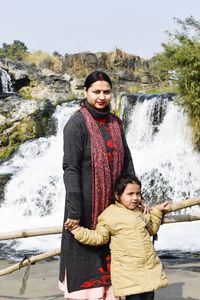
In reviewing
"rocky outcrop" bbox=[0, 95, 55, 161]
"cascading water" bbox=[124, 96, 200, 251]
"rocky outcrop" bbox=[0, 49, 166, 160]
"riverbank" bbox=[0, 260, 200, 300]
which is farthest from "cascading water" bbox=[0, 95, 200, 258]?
"riverbank" bbox=[0, 260, 200, 300]

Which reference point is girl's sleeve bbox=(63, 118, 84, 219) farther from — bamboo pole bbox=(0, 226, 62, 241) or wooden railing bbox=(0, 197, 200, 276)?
bamboo pole bbox=(0, 226, 62, 241)

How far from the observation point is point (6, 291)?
392cm

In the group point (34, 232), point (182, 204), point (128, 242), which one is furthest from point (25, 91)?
point (128, 242)

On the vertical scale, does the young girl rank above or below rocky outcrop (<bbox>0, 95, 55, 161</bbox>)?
below

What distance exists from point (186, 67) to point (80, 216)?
833cm

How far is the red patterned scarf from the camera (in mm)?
2518

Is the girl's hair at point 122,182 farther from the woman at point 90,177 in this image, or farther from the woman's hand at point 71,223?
the woman's hand at point 71,223

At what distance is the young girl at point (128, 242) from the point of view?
2.42 metres

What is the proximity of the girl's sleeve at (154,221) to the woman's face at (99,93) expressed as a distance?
67 centimetres

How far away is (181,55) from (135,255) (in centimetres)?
833

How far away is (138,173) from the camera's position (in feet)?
34.8

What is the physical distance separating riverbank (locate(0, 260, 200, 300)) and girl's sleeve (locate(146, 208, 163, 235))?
1184mm

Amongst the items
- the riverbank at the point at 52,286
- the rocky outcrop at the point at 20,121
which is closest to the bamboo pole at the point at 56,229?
the riverbank at the point at 52,286

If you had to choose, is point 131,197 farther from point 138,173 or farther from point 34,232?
point 138,173
